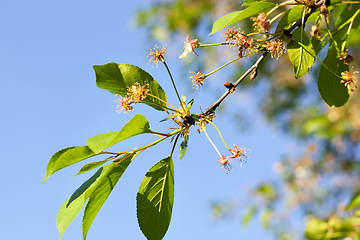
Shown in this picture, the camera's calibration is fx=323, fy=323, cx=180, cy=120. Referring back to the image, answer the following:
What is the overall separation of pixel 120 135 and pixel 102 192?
0.21 m

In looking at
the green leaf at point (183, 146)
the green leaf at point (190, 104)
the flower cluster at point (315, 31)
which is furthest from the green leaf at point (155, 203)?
the flower cluster at point (315, 31)

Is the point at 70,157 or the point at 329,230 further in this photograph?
the point at 329,230

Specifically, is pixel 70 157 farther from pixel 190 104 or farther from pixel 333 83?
pixel 333 83

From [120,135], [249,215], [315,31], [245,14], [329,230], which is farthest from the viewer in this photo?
[249,215]

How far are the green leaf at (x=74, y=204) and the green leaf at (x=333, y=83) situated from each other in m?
0.62

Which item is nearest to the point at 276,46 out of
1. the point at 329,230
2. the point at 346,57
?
the point at 346,57

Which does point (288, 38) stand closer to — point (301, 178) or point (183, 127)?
point (183, 127)

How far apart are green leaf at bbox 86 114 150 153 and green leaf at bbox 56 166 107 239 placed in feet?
0.31

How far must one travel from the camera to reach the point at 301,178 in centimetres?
355

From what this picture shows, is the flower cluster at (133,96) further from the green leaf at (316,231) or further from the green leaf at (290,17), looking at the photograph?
the green leaf at (316,231)

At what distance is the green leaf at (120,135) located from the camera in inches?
23.6

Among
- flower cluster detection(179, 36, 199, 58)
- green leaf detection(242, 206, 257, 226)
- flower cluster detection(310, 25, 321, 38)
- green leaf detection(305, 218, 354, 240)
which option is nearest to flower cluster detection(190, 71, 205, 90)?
flower cluster detection(179, 36, 199, 58)

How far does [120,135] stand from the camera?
61cm

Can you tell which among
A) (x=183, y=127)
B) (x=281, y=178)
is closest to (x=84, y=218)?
(x=183, y=127)
